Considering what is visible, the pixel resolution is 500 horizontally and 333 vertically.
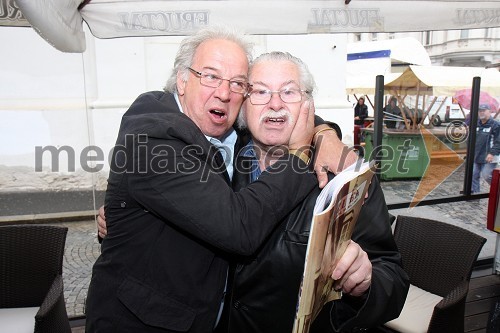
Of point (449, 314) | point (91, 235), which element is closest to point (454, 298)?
point (449, 314)

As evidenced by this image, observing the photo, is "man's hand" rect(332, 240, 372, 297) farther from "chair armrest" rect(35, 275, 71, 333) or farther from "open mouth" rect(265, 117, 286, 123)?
"chair armrest" rect(35, 275, 71, 333)

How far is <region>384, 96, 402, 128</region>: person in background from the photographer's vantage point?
13039 mm

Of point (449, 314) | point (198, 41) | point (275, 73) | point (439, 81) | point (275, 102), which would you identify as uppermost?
point (439, 81)

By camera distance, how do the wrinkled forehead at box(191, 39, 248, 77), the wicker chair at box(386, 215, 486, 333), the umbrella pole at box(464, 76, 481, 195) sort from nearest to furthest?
the wrinkled forehead at box(191, 39, 248, 77), the wicker chair at box(386, 215, 486, 333), the umbrella pole at box(464, 76, 481, 195)

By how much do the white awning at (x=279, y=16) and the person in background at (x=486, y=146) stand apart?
5781mm

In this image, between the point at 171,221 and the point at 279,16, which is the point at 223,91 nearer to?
the point at 171,221

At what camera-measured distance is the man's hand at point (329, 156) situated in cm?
152

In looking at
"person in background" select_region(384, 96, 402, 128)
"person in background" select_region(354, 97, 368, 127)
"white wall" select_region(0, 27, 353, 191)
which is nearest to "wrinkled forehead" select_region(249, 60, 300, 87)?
"white wall" select_region(0, 27, 353, 191)

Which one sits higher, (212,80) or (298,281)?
(212,80)

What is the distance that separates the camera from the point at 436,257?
3.34 metres

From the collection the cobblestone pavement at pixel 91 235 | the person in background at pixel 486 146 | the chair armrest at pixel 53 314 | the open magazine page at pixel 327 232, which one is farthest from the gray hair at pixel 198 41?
the person in background at pixel 486 146

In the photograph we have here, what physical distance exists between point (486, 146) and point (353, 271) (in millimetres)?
9028

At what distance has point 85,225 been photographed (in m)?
7.11

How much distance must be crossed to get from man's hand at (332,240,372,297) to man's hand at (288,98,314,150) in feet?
1.34
